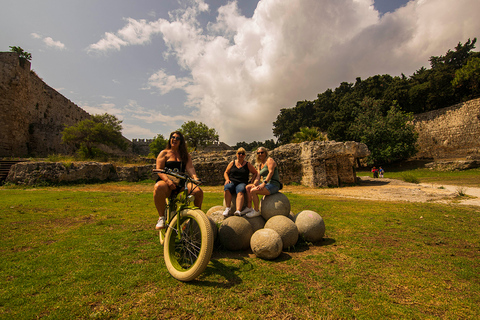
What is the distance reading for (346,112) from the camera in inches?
1688

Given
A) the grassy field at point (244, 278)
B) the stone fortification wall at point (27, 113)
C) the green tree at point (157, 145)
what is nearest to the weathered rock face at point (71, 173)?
the grassy field at point (244, 278)

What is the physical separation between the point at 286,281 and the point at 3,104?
3453 centimetres

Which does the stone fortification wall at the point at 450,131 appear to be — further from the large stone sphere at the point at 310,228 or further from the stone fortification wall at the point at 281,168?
the large stone sphere at the point at 310,228

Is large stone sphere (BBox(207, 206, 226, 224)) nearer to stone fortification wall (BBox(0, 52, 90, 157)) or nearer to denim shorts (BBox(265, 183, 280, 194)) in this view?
denim shorts (BBox(265, 183, 280, 194))

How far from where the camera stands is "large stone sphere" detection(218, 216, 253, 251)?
409 cm

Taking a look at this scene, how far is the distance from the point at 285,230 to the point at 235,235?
96cm

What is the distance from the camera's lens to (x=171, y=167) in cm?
418

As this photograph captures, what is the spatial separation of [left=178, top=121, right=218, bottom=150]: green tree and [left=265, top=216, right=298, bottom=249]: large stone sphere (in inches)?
1800

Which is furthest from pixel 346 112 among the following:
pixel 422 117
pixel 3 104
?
pixel 3 104

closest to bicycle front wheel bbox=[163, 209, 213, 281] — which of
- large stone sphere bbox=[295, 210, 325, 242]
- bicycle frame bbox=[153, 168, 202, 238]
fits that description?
bicycle frame bbox=[153, 168, 202, 238]

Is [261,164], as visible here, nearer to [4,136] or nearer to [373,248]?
[373,248]

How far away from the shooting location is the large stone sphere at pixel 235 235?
13.4ft

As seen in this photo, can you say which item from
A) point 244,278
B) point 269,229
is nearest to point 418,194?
point 269,229

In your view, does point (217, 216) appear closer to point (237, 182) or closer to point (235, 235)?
point (237, 182)
